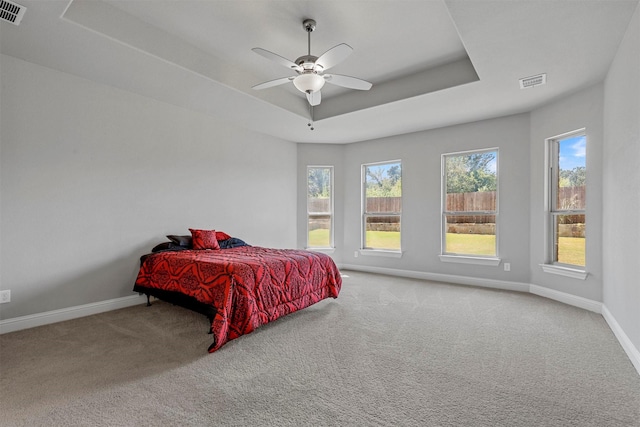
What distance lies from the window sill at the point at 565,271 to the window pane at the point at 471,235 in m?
0.78

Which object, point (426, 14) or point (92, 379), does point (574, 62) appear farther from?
point (92, 379)

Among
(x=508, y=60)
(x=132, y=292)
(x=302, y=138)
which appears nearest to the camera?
(x=508, y=60)

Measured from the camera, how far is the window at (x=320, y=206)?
635 centimetres

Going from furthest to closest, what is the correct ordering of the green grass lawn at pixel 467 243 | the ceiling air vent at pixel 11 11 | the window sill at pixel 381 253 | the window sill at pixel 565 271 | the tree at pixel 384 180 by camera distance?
the tree at pixel 384 180 → the window sill at pixel 381 253 → the green grass lawn at pixel 467 243 → the window sill at pixel 565 271 → the ceiling air vent at pixel 11 11

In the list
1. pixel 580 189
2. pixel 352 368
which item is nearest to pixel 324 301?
pixel 352 368

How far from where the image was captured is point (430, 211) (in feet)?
17.7

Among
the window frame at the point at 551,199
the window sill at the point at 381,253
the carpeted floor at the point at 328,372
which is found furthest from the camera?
the window sill at the point at 381,253

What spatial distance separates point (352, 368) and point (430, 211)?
3.73 m

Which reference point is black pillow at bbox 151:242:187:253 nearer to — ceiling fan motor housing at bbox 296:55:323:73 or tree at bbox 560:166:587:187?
ceiling fan motor housing at bbox 296:55:323:73

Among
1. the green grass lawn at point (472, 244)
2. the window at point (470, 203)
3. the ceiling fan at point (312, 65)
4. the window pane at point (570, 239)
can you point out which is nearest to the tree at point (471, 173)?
the window at point (470, 203)

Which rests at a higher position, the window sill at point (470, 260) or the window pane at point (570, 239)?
the window pane at point (570, 239)

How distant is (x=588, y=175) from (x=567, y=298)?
1.52 metres

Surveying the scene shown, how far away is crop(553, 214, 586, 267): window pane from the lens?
3.85 m

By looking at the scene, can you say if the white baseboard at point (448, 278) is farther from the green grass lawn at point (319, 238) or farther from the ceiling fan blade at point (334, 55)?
the ceiling fan blade at point (334, 55)
